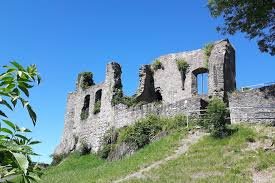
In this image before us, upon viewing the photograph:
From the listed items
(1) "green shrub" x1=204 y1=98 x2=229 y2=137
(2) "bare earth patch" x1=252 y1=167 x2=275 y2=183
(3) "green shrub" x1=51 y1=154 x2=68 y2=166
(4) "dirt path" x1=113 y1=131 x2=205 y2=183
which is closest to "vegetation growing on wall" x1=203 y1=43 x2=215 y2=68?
(4) "dirt path" x1=113 y1=131 x2=205 y2=183

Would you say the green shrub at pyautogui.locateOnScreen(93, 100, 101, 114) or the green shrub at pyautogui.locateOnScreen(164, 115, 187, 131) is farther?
the green shrub at pyautogui.locateOnScreen(93, 100, 101, 114)

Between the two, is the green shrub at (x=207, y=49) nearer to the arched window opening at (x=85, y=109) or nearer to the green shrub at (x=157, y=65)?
the green shrub at (x=157, y=65)

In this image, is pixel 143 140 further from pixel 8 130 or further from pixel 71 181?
pixel 8 130

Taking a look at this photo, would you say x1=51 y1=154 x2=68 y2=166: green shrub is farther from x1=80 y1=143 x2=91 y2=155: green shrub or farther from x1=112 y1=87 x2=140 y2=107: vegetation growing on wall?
x1=112 y1=87 x2=140 y2=107: vegetation growing on wall

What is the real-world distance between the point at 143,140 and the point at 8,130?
872 inches

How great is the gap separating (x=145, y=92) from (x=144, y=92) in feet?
0.47

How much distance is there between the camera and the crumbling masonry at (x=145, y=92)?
27109 millimetres

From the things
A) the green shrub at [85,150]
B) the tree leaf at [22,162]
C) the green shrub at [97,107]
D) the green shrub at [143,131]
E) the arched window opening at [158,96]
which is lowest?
the tree leaf at [22,162]

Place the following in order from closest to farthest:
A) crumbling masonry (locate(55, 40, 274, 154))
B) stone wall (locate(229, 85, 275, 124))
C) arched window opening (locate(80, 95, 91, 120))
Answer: stone wall (locate(229, 85, 275, 124)) → crumbling masonry (locate(55, 40, 274, 154)) → arched window opening (locate(80, 95, 91, 120))

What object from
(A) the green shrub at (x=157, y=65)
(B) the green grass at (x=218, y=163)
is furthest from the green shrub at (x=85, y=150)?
(B) the green grass at (x=218, y=163)

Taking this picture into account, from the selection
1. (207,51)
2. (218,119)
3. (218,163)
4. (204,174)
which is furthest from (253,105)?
(204,174)

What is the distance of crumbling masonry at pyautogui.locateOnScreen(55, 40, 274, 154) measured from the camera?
88.9ft

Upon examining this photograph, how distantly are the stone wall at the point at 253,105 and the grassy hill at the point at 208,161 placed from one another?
70.5 inches

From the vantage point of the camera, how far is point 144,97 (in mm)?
31297
